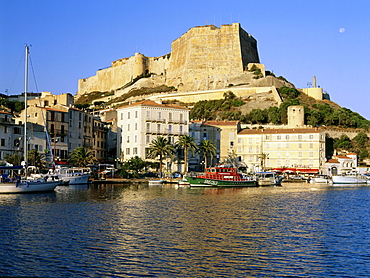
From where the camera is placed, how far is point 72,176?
64312mm

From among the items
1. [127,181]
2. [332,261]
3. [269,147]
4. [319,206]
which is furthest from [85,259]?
[269,147]

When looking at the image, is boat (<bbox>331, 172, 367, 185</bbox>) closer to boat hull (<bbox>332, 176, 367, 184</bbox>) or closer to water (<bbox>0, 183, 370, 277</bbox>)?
boat hull (<bbox>332, 176, 367, 184</bbox>)

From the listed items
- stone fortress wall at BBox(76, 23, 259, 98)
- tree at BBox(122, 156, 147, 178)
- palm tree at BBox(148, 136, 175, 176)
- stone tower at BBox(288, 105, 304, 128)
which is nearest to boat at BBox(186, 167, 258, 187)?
palm tree at BBox(148, 136, 175, 176)

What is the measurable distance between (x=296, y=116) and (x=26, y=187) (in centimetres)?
6790

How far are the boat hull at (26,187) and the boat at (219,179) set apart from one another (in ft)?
69.9

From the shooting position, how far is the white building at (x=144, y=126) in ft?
267

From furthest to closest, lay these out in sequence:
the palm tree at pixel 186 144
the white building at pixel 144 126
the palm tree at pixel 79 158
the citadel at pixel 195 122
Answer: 1. the white building at pixel 144 126
2. the palm tree at pixel 186 144
3. the citadel at pixel 195 122
4. the palm tree at pixel 79 158

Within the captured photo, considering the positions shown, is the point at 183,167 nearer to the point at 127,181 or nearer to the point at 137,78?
the point at 127,181

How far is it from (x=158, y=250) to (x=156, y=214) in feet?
40.1

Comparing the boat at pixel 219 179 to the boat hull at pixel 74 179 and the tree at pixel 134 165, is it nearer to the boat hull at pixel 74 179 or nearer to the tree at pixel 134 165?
the tree at pixel 134 165

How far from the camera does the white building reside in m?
81.4

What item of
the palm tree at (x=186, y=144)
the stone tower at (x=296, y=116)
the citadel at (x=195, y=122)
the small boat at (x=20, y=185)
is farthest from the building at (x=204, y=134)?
the small boat at (x=20, y=185)

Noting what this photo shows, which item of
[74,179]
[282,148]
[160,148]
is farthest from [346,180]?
[74,179]

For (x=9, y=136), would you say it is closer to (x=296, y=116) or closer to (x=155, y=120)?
(x=155, y=120)
